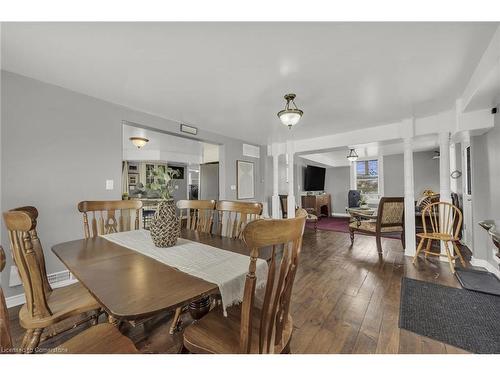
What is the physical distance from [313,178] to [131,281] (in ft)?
24.4

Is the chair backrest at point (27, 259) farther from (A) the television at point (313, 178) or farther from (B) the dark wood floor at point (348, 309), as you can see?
(A) the television at point (313, 178)

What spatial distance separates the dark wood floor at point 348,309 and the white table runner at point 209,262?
2.30ft

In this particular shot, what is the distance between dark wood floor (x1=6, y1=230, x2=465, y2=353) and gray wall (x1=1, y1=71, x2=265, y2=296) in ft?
3.05

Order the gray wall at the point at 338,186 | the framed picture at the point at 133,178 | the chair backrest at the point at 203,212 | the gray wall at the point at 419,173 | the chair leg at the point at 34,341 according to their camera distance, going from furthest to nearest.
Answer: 1. the gray wall at the point at 338,186
2. the framed picture at the point at 133,178
3. the gray wall at the point at 419,173
4. the chair backrest at the point at 203,212
5. the chair leg at the point at 34,341

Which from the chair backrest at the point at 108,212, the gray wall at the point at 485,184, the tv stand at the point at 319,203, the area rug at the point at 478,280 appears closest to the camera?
the chair backrest at the point at 108,212

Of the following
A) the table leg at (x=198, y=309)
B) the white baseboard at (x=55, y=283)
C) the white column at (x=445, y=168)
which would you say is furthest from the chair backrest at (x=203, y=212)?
the white column at (x=445, y=168)

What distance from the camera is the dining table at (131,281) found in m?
0.69

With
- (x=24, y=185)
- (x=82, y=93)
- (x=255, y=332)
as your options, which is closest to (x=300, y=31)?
(x=255, y=332)

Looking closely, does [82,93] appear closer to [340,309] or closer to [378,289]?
[340,309]

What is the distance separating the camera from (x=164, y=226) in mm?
1349

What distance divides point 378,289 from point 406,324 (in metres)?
0.60

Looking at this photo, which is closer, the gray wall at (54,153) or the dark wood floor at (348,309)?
the dark wood floor at (348,309)

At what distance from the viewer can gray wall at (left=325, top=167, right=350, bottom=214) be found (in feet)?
26.6

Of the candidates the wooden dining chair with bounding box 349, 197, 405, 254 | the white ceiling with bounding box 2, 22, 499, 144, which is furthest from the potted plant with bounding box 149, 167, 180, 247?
the wooden dining chair with bounding box 349, 197, 405, 254
